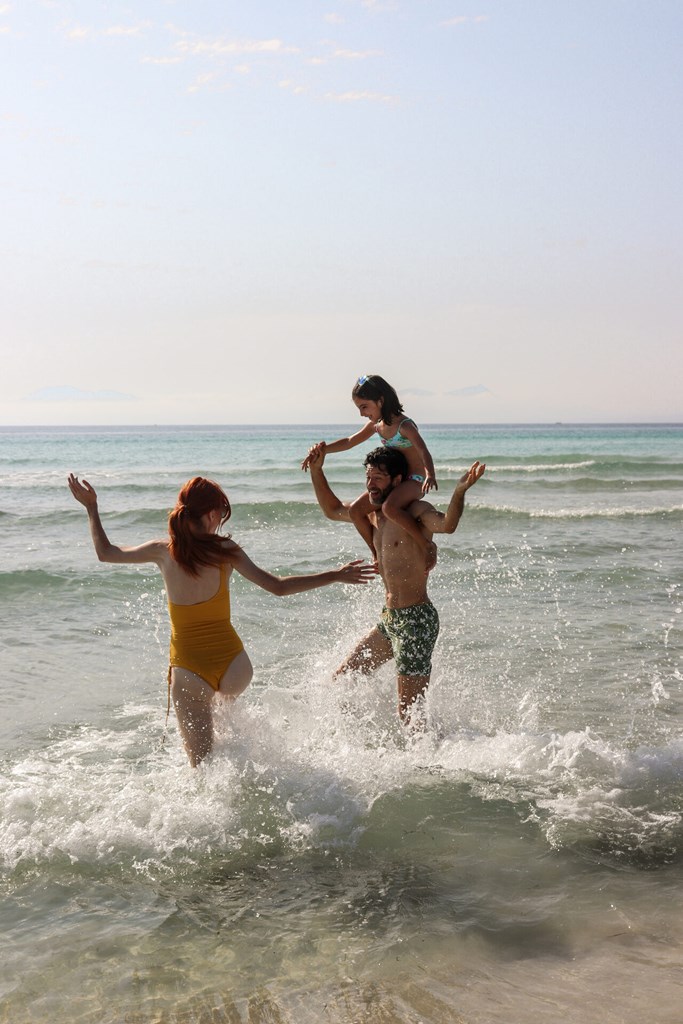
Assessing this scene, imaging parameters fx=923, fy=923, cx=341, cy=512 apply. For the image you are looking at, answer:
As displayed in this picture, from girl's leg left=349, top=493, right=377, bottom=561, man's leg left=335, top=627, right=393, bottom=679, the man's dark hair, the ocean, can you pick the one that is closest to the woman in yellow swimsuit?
the ocean

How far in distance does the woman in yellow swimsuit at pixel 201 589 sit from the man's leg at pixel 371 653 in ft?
4.29

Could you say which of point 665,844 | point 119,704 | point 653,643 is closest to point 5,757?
point 119,704

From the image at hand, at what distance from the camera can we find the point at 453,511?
495 centimetres

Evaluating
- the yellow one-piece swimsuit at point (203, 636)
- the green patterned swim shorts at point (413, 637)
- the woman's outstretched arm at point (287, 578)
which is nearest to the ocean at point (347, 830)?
the yellow one-piece swimsuit at point (203, 636)

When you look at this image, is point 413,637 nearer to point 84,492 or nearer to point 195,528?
point 195,528

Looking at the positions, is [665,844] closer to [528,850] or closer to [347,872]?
[528,850]

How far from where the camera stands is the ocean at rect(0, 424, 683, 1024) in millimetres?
3412

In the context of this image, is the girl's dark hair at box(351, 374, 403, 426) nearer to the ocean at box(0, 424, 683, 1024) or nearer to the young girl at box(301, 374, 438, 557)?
the young girl at box(301, 374, 438, 557)

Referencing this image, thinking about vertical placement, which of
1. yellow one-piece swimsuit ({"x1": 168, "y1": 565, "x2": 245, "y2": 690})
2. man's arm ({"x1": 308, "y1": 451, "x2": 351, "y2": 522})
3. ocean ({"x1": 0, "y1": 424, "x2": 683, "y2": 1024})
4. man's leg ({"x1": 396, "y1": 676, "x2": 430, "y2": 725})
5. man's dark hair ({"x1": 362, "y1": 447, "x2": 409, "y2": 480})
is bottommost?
ocean ({"x1": 0, "y1": 424, "x2": 683, "y2": 1024})

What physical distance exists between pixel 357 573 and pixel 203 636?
2.74 ft

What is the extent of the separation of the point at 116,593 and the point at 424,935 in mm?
7439

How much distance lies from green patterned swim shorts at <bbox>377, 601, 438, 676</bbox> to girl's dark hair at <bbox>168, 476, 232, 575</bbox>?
153cm

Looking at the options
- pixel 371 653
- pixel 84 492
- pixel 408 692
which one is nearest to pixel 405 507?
pixel 371 653

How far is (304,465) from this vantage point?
5824mm
